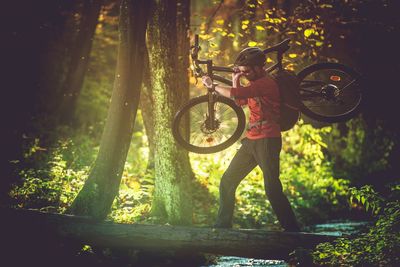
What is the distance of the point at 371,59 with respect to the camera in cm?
1056

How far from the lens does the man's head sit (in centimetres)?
627

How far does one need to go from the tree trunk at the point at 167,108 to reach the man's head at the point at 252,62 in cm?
170

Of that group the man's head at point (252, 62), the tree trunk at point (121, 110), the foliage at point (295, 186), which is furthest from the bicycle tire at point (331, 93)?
the foliage at point (295, 186)

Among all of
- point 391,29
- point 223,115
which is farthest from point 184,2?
point 391,29

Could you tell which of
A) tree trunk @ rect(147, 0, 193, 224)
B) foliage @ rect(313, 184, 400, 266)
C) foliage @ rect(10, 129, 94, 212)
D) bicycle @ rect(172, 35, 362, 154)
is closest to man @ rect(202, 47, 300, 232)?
bicycle @ rect(172, 35, 362, 154)

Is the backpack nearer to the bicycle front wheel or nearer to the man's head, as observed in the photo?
the man's head

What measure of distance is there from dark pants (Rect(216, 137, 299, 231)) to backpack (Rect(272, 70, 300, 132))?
0.95ft

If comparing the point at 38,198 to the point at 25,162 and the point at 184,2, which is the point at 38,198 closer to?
the point at 25,162

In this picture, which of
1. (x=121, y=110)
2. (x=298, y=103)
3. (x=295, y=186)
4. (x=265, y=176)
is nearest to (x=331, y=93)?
(x=298, y=103)

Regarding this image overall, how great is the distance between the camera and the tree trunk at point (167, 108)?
25.4 ft

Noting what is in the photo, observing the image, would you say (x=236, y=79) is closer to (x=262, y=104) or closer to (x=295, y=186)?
(x=262, y=104)

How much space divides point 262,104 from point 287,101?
0.40 m

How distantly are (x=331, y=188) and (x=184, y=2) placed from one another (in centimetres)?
626

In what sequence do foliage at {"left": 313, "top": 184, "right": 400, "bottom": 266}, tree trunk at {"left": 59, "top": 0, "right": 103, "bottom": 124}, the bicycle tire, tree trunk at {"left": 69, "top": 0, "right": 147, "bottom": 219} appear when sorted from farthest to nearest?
tree trunk at {"left": 59, "top": 0, "right": 103, "bottom": 124}
tree trunk at {"left": 69, "top": 0, "right": 147, "bottom": 219}
the bicycle tire
foliage at {"left": 313, "top": 184, "right": 400, "bottom": 266}
